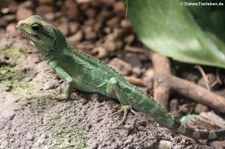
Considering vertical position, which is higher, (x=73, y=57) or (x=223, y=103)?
(x=73, y=57)

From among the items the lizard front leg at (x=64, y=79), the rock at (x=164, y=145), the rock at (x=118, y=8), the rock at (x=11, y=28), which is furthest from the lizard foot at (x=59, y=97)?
the rock at (x=118, y=8)

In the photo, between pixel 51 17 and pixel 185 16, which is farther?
pixel 51 17

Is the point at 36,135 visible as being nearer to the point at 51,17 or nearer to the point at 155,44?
the point at 155,44

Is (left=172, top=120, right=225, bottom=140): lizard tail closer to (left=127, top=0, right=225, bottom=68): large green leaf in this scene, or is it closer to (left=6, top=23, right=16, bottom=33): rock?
(left=127, top=0, right=225, bottom=68): large green leaf

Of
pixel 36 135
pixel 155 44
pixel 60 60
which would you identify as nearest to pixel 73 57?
pixel 60 60

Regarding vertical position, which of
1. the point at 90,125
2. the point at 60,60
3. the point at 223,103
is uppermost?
the point at 60,60

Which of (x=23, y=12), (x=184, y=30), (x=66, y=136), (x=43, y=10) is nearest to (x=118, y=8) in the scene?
(x=43, y=10)

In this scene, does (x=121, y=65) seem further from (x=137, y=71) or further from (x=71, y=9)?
(x=71, y=9)
